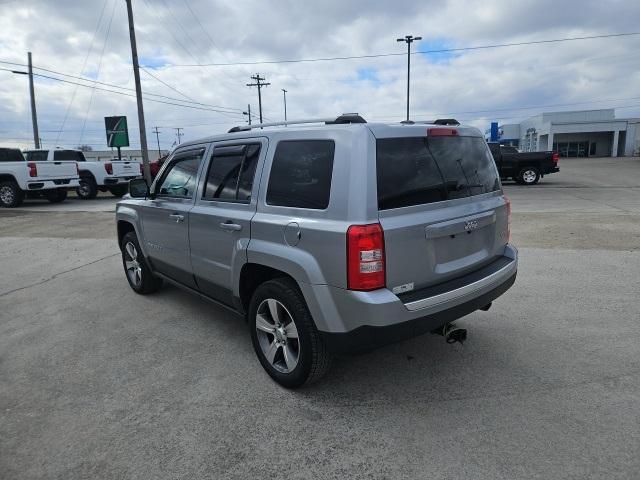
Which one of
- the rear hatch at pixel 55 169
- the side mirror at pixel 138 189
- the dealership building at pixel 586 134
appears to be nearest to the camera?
the side mirror at pixel 138 189

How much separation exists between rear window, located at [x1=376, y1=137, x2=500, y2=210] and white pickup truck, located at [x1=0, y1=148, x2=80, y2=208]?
52.1ft

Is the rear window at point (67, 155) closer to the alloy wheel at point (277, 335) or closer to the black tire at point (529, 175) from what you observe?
the alloy wheel at point (277, 335)

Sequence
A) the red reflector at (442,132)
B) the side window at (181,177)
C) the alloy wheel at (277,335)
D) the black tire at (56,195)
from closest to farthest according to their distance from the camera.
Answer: the red reflector at (442,132), the alloy wheel at (277,335), the side window at (181,177), the black tire at (56,195)

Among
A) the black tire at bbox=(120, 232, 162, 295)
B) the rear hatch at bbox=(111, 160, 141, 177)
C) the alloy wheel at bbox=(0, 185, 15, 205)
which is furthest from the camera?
the rear hatch at bbox=(111, 160, 141, 177)

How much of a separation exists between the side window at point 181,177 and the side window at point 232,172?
0.29 m

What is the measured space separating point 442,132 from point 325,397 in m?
2.00

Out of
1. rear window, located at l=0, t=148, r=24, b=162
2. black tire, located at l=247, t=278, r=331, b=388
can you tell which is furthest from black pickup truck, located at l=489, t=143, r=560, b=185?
rear window, located at l=0, t=148, r=24, b=162

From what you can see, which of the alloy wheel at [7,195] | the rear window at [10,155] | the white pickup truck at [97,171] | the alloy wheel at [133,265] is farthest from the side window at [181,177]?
the rear window at [10,155]

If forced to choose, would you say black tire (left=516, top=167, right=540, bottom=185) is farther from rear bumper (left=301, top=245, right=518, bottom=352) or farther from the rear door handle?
the rear door handle

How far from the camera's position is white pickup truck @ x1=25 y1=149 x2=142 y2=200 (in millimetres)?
17697

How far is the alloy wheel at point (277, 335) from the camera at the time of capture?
3.14m

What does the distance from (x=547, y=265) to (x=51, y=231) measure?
34.6 feet

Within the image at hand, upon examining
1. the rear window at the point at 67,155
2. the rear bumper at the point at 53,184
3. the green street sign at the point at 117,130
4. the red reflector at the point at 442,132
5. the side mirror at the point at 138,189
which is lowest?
the rear bumper at the point at 53,184

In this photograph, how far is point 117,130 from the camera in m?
23.9
